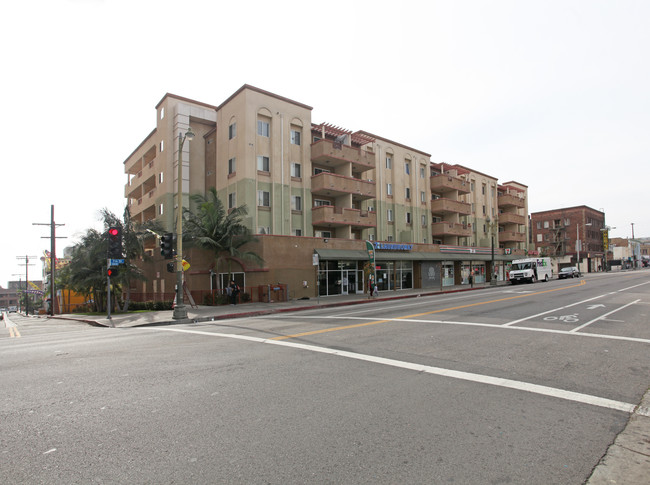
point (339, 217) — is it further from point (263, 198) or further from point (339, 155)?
point (263, 198)

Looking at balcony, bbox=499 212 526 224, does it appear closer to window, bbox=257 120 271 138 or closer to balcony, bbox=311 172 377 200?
balcony, bbox=311 172 377 200

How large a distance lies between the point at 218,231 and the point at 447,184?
92.9ft

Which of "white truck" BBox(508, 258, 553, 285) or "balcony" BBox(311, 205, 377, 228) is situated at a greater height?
"balcony" BBox(311, 205, 377, 228)

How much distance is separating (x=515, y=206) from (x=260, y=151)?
44.1 metres

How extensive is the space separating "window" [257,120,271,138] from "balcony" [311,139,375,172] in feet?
12.5

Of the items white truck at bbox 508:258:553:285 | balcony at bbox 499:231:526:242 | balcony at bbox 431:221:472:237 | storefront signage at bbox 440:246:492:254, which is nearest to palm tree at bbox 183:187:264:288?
storefront signage at bbox 440:246:492:254

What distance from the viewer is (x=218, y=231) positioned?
23859 millimetres

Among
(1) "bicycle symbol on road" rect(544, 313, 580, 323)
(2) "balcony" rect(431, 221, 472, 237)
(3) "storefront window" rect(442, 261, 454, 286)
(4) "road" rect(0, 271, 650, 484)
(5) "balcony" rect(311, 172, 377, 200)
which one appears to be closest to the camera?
(4) "road" rect(0, 271, 650, 484)

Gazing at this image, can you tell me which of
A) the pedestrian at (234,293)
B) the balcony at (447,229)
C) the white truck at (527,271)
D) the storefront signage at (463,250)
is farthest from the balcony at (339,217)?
the white truck at (527,271)

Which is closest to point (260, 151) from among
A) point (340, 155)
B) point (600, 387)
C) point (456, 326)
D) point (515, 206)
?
point (340, 155)

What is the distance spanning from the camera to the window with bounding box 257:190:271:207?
90.4 feet

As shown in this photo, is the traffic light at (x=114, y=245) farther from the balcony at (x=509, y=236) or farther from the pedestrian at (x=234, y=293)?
the balcony at (x=509, y=236)

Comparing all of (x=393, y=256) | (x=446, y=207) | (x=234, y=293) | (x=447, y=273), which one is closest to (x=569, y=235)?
(x=446, y=207)

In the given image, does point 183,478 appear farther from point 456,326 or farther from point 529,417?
point 456,326
